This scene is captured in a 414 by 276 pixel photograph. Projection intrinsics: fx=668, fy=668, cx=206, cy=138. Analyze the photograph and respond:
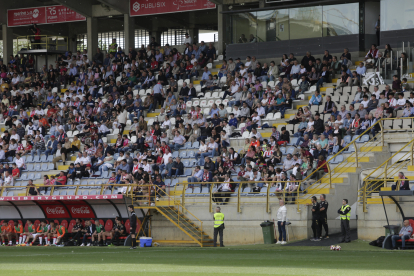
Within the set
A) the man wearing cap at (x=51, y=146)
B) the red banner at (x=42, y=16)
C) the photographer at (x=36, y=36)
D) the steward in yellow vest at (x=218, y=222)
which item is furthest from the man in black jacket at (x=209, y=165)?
the photographer at (x=36, y=36)

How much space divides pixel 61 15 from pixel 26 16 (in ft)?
8.56

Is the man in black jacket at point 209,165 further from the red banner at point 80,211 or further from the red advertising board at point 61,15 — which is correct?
the red advertising board at point 61,15

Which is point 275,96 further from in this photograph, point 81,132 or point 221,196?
point 81,132

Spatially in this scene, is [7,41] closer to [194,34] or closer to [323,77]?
[194,34]

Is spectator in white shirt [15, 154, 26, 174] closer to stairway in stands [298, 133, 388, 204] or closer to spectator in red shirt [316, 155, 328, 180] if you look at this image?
stairway in stands [298, 133, 388, 204]

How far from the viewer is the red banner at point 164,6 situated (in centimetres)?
3559

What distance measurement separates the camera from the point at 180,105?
30266 mm

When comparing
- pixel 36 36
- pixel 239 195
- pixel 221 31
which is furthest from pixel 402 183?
pixel 36 36

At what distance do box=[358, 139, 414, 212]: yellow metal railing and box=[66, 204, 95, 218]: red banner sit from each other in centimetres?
1010

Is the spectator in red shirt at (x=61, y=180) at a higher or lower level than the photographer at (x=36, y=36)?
lower

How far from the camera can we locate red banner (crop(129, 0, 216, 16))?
35.6 m

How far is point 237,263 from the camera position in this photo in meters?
14.3

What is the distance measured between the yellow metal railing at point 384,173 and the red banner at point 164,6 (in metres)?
16.4

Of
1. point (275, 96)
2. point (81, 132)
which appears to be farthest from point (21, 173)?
point (275, 96)
